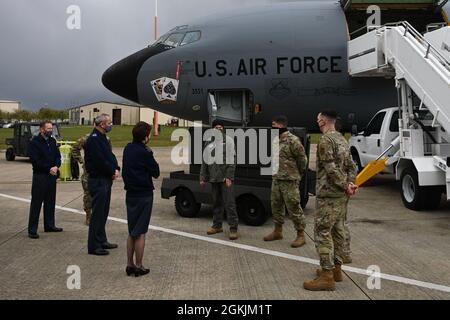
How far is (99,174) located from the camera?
608 centimetres

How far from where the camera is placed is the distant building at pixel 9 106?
176m

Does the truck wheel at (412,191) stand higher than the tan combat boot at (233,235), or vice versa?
the truck wheel at (412,191)

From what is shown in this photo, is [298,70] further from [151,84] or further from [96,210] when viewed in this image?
[96,210]

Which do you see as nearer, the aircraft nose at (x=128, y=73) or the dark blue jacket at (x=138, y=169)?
the dark blue jacket at (x=138, y=169)

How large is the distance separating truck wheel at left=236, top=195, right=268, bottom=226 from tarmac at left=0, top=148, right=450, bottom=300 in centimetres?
14

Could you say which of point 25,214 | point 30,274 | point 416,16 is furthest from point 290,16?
point 30,274

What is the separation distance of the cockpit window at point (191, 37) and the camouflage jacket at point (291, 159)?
701 cm

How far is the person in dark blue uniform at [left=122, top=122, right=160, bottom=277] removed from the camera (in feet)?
16.8

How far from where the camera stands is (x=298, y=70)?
39.4 ft

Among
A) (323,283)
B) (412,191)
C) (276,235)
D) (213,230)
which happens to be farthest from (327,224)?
(412,191)

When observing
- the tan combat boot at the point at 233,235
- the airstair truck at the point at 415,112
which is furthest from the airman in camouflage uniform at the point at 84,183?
the airstair truck at the point at 415,112

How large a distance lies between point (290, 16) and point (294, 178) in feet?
24.1

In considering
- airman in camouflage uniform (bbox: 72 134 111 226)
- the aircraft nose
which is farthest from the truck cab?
airman in camouflage uniform (bbox: 72 134 111 226)

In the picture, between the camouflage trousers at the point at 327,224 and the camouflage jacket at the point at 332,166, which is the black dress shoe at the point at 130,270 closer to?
the camouflage trousers at the point at 327,224
